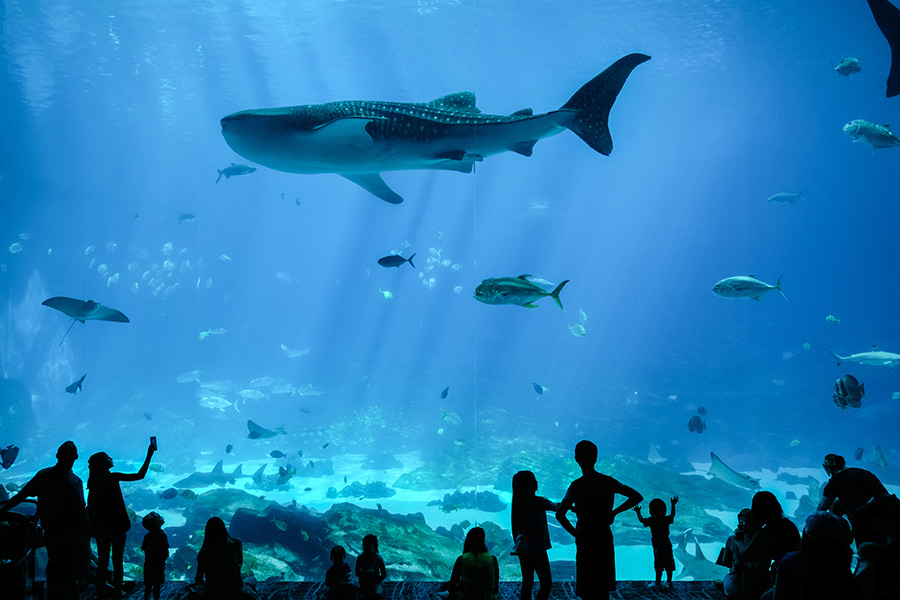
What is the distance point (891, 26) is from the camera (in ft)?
11.1

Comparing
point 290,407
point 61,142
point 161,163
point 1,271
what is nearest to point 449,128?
point 290,407

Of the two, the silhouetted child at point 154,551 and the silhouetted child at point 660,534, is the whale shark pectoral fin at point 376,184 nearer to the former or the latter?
the silhouetted child at point 154,551

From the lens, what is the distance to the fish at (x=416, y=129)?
423 centimetres

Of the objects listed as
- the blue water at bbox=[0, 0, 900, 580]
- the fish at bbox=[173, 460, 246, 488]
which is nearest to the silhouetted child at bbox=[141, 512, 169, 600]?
the fish at bbox=[173, 460, 246, 488]

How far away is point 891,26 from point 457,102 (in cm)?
342

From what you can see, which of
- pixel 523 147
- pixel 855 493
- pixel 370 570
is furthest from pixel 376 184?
pixel 855 493

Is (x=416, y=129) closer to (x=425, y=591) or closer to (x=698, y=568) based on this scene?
(x=425, y=591)

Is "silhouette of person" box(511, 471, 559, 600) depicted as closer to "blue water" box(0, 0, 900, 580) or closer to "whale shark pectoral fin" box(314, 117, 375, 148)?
"whale shark pectoral fin" box(314, 117, 375, 148)

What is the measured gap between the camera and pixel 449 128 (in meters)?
4.54

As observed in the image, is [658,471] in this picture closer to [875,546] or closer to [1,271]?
[875,546]

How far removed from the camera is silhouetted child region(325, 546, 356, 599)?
3.29m

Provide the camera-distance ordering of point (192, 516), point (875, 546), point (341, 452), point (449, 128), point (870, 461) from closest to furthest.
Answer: point (875, 546), point (449, 128), point (192, 516), point (870, 461), point (341, 452)

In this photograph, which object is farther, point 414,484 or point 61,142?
point 61,142

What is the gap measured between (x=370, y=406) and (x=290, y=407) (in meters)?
8.65
